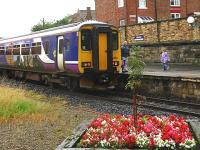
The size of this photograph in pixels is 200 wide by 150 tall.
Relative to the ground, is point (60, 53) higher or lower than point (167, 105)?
higher

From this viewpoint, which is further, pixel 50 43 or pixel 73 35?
pixel 50 43

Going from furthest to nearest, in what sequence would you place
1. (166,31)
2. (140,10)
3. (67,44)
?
(140,10)
(166,31)
(67,44)

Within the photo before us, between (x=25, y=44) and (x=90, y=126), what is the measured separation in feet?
61.3

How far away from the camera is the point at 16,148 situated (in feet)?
26.3

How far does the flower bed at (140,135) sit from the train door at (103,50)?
11609 mm

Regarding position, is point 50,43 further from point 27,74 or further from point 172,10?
point 172,10

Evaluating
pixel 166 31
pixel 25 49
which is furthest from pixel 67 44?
pixel 166 31

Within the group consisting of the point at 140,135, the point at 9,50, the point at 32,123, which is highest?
→ the point at 9,50

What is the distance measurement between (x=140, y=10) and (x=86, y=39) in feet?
104

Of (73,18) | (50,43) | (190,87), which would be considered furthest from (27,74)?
(73,18)

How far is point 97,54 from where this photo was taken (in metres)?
20.0

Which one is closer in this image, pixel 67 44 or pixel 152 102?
pixel 152 102

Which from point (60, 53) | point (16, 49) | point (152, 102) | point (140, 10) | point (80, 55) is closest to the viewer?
point (152, 102)

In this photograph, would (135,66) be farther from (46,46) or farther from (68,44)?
(46,46)
